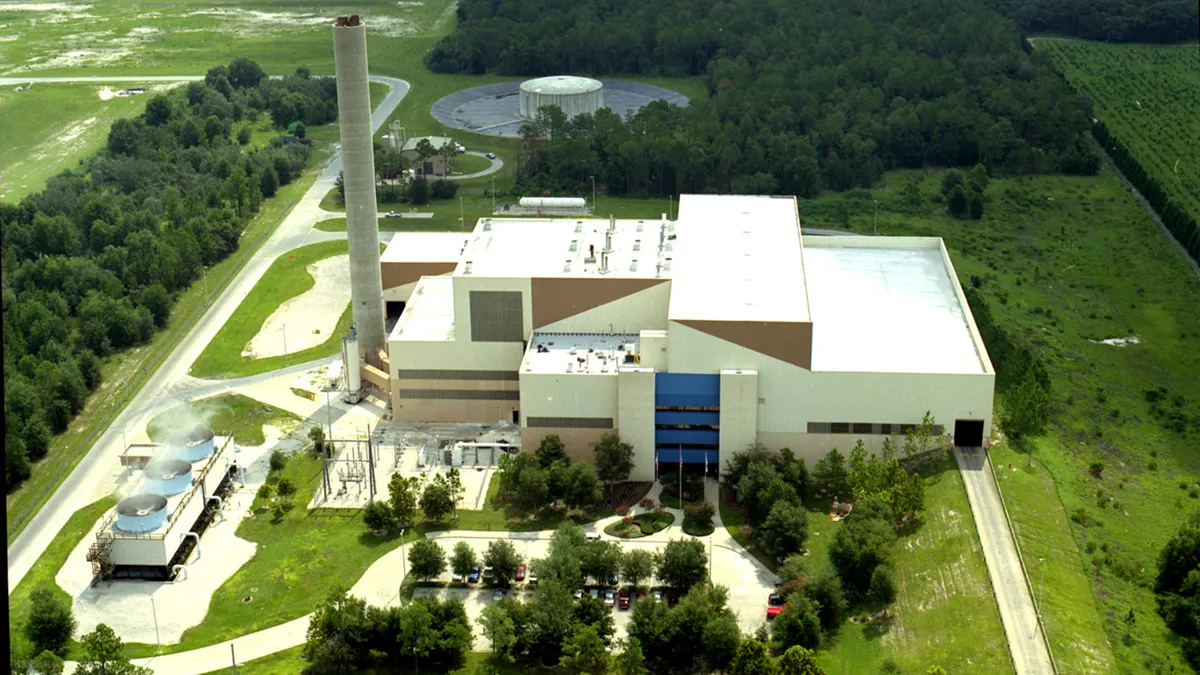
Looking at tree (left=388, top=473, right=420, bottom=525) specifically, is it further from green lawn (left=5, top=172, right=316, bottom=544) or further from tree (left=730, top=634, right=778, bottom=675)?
tree (left=730, top=634, right=778, bottom=675)

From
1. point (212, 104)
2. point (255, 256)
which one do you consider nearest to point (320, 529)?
point (255, 256)

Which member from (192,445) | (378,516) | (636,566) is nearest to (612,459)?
(636,566)

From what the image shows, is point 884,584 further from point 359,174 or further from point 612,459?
point 359,174

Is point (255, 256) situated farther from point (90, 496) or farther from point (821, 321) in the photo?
point (821, 321)

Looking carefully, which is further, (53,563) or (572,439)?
(572,439)

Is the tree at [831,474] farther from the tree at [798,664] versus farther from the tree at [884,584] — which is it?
the tree at [798,664]

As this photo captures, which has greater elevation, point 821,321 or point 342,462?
point 821,321
